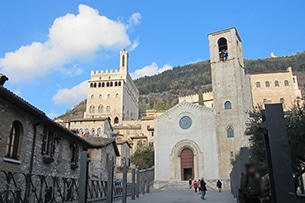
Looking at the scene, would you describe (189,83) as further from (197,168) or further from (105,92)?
(197,168)

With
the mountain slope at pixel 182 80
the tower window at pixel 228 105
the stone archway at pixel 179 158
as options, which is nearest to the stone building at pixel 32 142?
the stone archway at pixel 179 158

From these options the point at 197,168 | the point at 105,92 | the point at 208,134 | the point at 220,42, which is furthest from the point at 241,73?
the point at 105,92

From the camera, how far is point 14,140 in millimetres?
13047

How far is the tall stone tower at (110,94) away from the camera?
282 ft

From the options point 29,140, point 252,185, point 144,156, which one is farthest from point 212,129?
point 252,185

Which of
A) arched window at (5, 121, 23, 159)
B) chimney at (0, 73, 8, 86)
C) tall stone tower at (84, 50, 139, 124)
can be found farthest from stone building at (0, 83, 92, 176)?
tall stone tower at (84, 50, 139, 124)

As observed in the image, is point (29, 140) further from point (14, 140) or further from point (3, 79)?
point (3, 79)

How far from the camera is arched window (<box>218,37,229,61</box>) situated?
4157 cm

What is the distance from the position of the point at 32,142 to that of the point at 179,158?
90.9 feet

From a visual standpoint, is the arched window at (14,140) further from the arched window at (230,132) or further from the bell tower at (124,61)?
the bell tower at (124,61)

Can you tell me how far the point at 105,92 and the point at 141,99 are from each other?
170 ft

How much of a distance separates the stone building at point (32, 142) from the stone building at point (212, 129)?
20.8 meters

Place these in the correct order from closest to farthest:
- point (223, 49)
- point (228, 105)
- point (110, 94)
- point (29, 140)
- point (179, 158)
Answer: point (29, 140) → point (228, 105) → point (179, 158) → point (223, 49) → point (110, 94)

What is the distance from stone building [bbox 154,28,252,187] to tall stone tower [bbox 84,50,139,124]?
44793 mm
